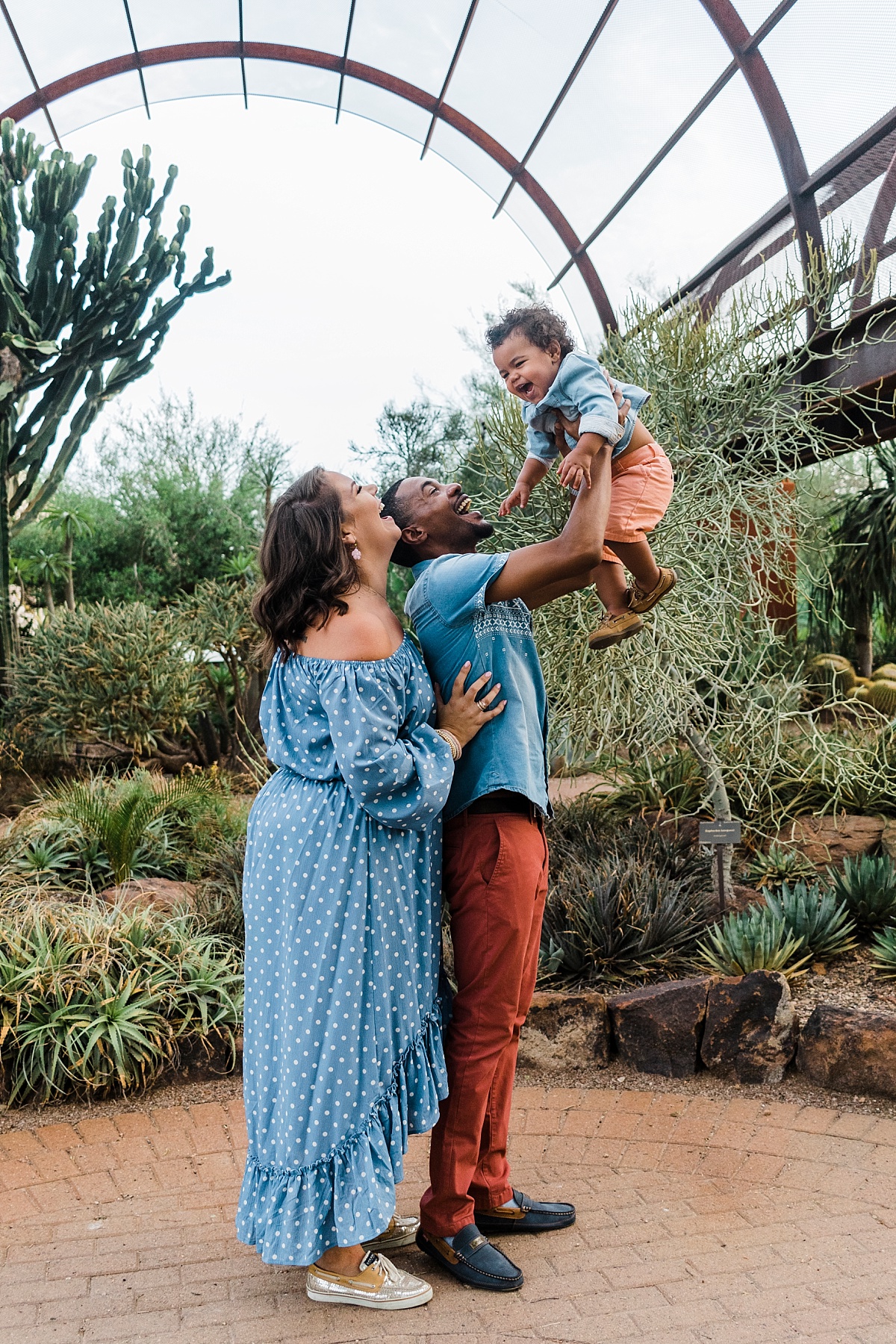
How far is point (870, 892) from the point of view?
16.0ft

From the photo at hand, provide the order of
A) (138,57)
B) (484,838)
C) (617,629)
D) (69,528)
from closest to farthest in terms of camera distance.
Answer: (484,838) → (617,629) → (138,57) → (69,528)

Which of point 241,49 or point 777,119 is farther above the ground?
point 241,49

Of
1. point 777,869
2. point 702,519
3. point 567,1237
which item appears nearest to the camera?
point 567,1237

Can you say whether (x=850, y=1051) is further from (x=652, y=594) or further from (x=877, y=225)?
(x=877, y=225)

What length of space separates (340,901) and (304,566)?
0.81 m

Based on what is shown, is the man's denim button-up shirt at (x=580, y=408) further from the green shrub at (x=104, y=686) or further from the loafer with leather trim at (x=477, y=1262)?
the green shrub at (x=104, y=686)

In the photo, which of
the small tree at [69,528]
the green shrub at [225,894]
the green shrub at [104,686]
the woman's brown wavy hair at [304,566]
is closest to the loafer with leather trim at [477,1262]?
the woman's brown wavy hair at [304,566]

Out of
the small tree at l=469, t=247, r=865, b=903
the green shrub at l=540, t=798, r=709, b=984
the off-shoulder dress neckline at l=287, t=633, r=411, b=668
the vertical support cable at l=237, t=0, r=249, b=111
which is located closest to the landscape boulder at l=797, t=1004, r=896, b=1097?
the green shrub at l=540, t=798, r=709, b=984

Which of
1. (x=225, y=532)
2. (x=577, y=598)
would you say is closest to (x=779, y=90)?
(x=577, y=598)

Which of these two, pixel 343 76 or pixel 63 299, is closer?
pixel 63 299

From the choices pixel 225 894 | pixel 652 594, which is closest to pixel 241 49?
pixel 225 894

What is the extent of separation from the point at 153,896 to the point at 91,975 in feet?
3.25

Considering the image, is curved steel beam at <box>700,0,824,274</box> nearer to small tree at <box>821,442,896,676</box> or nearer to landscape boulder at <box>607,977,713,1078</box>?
small tree at <box>821,442,896,676</box>

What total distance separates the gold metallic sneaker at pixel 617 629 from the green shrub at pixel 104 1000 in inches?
88.4
